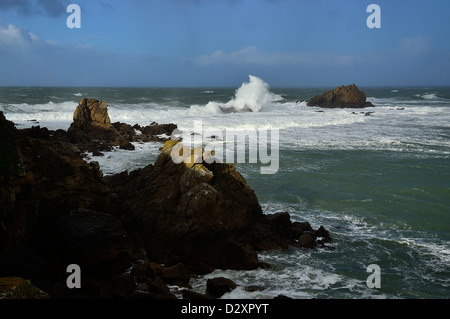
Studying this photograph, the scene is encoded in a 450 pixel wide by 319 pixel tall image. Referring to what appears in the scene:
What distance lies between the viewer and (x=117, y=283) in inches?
257

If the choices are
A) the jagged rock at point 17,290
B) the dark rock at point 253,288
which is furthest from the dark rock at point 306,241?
the jagged rock at point 17,290

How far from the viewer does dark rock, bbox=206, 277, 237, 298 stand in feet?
22.2

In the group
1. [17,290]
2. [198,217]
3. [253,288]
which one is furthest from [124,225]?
[17,290]

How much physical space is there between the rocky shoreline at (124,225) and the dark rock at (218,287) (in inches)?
3.5

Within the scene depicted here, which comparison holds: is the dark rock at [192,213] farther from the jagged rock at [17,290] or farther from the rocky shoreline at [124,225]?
the jagged rock at [17,290]

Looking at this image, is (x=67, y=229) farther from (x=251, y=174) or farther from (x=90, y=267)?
(x=251, y=174)

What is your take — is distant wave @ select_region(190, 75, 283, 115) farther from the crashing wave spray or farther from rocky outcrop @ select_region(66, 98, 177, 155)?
rocky outcrop @ select_region(66, 98, 177, 155)

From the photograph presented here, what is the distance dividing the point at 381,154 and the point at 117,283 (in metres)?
18.4

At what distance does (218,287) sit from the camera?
6801mm

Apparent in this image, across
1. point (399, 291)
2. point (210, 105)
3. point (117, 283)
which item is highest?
point (210, 105)

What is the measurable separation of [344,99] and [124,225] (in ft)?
207

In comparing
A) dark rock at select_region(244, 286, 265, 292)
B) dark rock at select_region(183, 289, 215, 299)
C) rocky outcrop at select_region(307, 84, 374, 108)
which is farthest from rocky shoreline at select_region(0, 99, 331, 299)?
rocky outcrop at select_region(307, 84, 374, 108)

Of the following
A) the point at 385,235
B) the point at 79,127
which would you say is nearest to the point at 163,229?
the point at 385,235
